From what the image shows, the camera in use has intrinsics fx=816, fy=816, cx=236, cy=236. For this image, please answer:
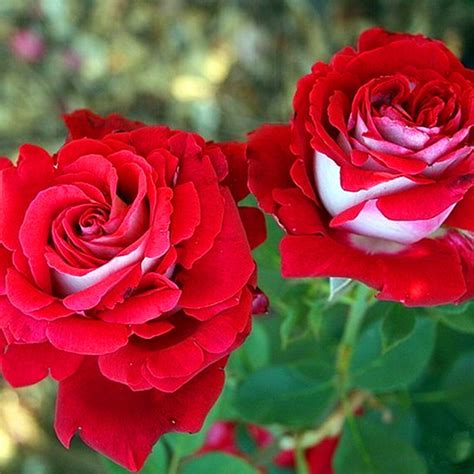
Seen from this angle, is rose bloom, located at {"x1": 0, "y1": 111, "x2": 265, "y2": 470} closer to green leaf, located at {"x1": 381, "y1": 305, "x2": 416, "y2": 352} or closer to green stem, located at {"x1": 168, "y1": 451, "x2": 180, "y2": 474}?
green leaf, located at {"x1": 381, "y1": 305, "x2": 416, "y2": 352}

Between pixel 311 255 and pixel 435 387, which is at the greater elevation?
pixel 311 255

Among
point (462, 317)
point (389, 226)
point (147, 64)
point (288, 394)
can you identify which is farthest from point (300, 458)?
point (147, 64)

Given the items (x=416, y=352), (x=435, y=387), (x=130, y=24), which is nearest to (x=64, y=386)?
A: (x=416, y=352)

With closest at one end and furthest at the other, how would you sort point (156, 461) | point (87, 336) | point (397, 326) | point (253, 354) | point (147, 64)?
1. point (87, 336)
2. point (397, 326)
3. point (156, 461)
4. point (253, 354)
5. point (147, 64)

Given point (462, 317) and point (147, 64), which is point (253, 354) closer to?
point (462, 317)

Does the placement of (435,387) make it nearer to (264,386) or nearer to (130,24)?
(264,386)

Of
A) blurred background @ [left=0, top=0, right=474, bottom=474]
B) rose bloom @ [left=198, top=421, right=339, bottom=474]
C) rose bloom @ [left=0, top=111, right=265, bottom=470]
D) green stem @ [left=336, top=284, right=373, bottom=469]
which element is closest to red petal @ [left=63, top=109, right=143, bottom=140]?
rose bloom @ [left=0, top=111, right=265, bottom=470]
